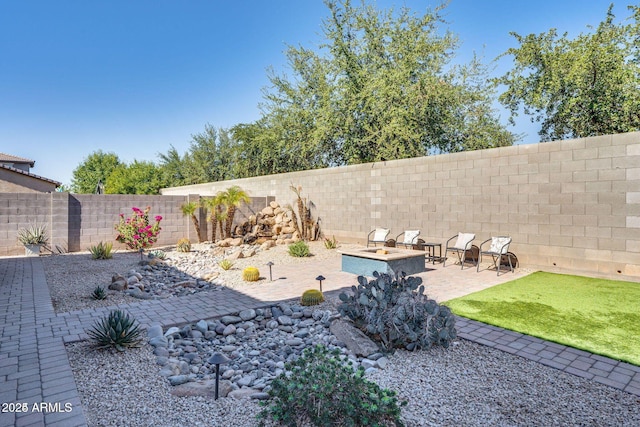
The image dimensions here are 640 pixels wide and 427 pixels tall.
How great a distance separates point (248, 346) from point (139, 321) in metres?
1.64

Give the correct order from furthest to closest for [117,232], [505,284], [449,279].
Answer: [117,232] < [449,279] < [505,284]

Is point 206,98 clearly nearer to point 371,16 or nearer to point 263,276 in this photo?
point 371,16

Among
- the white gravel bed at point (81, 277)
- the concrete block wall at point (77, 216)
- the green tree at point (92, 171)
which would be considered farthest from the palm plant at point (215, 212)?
the green tree at point (92, 171)

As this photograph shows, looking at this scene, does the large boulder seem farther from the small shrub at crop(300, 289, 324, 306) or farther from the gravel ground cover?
the small shrub at crop(300, 289, 324, 306)

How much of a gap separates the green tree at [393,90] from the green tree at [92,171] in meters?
39.8

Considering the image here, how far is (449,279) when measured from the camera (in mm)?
7234

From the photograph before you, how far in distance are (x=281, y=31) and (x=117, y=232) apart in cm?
1185

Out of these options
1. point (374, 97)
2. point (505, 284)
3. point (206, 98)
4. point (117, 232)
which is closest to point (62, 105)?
point (206, 98)

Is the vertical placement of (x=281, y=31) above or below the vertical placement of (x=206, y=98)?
above

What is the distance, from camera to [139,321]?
466 centimetres

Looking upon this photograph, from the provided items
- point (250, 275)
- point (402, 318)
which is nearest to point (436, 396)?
point (402, 318)

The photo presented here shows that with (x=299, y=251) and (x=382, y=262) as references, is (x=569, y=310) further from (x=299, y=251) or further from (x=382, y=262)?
(x=299, y=251)

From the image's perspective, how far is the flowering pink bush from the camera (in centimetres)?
1152

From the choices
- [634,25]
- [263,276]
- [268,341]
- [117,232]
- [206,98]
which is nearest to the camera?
[268,341]
